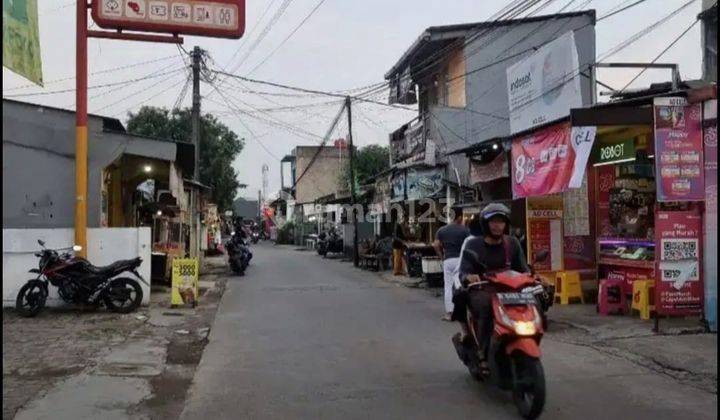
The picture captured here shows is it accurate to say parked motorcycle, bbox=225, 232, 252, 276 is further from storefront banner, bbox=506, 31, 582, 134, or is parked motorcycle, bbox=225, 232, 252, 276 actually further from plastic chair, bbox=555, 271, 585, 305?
plastic chair, bbox=555, 271, 585, 305

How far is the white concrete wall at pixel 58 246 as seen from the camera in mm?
11930

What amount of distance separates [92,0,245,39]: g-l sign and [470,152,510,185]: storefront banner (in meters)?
6.13

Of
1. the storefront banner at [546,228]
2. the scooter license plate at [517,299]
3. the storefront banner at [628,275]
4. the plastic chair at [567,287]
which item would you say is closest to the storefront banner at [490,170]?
the storefront banner at [546,228]

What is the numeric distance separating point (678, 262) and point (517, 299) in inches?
209

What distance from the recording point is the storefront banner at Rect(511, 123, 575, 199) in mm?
11133

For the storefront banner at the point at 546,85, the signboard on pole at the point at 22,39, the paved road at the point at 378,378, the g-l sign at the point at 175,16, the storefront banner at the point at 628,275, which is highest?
the g-l sign at the point at 175,16

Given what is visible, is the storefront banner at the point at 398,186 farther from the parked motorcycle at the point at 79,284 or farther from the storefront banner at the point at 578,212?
the parked motorcycle at the point at 79,284

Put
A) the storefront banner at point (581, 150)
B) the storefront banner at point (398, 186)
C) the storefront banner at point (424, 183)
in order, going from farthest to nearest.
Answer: the storefront banner at point (398, 186)
the storefront banner at point (424, 183)
the storefront banner at point (581, 150)

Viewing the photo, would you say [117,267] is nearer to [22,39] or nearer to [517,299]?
[22,39]

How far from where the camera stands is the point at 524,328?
5.38 meters

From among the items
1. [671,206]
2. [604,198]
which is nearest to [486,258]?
[671,206]

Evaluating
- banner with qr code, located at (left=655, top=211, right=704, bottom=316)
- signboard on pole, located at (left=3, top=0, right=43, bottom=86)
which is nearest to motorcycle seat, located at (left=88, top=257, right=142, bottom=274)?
signboard on pole, located at (left=3, top=0, right=43, bottom=86)

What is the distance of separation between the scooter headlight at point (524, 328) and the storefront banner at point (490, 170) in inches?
378

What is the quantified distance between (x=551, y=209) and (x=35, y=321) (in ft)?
30.3
